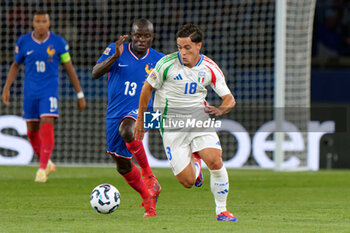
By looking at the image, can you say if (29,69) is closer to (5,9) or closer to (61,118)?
(61,118)

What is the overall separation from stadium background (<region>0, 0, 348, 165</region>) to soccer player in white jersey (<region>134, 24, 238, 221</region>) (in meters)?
7.61

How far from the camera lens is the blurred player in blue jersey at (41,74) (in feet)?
34.8

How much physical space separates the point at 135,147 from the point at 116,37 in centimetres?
911

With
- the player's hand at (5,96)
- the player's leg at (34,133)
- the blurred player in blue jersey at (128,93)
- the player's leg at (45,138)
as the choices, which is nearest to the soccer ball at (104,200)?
the blurred player in blue jersey at (128,93)

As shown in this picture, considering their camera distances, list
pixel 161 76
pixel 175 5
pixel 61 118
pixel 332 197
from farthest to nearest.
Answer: pixel 175 5 → pixel 61 118 → pixel 332 197 → pixel 161 76

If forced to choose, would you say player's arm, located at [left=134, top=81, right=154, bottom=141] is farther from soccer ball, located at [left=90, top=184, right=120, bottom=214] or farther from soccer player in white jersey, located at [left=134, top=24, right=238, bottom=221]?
soccer ball, located at [left=90, top=184, right=120, bottom=214]

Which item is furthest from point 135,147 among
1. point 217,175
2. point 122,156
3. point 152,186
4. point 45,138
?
point 45,138

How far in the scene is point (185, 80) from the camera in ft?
21.6

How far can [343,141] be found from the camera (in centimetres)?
1373

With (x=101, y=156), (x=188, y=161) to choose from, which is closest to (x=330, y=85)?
(x=101, y=156)

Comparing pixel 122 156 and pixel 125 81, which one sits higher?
pixel 125 81

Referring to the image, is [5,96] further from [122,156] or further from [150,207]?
[150,207]

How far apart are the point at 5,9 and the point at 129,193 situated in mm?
8162

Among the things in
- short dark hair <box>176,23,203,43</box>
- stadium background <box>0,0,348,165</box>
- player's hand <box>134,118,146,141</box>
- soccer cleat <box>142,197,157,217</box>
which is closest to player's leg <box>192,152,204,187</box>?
soccer cleat <box>142,197,157,217</box>
